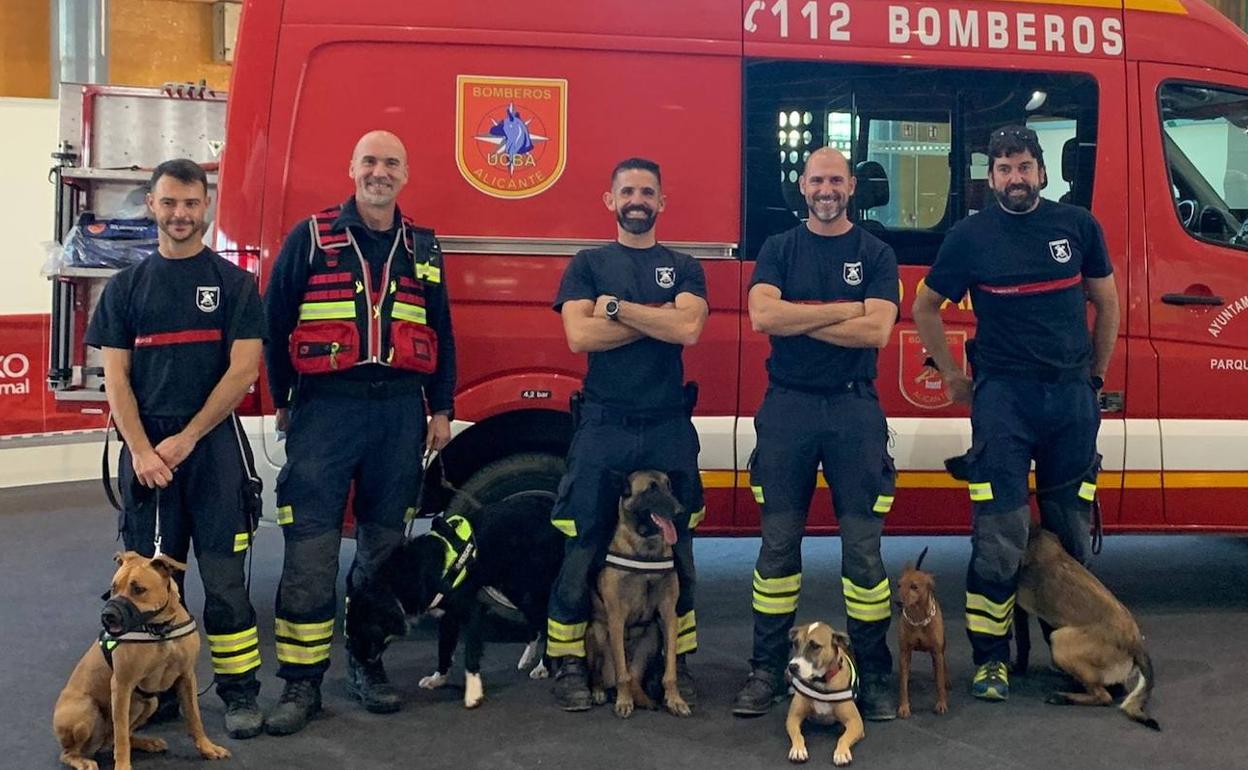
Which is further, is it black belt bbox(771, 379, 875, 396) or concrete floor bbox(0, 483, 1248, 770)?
black belt bbox(771, 379, 875, 396)

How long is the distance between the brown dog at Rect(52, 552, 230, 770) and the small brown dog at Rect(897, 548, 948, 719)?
2162 millimetres

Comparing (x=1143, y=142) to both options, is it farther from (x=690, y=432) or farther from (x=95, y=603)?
(x=95, y=603)

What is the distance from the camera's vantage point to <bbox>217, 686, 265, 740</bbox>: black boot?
11.6ft

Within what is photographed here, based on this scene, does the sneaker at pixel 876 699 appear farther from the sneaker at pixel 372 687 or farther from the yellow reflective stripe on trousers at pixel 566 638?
the sneaker at pixel 372 687

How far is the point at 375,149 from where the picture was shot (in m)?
3.64

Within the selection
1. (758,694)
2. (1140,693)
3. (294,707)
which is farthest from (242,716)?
(1140,693)

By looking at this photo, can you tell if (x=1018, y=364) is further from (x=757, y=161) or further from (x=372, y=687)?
(x=372, y=687)

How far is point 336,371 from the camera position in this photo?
366cm

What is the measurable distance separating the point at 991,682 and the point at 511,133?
101 inches

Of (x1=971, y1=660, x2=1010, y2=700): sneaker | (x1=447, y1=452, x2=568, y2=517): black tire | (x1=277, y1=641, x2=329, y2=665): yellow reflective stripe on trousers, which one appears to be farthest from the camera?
(x1=447, y1=452, x2=568, y2=517): black tire

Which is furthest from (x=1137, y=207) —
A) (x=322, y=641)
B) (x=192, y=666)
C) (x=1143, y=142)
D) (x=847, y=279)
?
(x=192, y=666)

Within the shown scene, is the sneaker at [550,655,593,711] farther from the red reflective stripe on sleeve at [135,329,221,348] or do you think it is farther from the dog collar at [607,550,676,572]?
the red reflective stripe on sleeve at [135,329,221,348]

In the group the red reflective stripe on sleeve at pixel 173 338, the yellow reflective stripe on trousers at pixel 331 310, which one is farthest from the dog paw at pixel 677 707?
the red reflective stripe on sleeve at pixel 173 338

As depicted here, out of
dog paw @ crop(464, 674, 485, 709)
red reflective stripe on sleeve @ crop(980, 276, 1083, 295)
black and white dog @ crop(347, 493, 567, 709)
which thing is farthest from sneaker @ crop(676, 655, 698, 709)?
red reflective stripe on sleeve @ crop(980, 276, 1083, 295)
